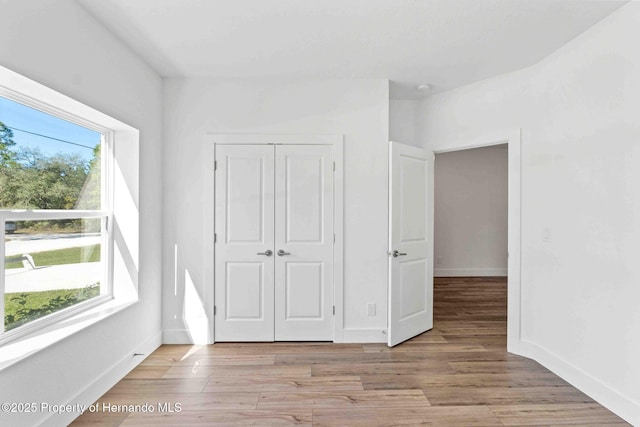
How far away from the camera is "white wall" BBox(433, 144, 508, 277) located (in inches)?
260

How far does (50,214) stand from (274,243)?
1779 mm

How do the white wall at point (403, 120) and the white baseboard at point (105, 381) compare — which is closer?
the white baseboard at point (105, 381)

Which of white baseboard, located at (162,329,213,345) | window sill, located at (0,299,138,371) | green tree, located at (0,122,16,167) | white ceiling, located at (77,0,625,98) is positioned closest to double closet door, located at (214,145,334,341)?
white baseboard, located at (162,329,213,345)

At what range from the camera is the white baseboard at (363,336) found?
10.9 ft

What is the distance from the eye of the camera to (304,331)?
335 centimetres

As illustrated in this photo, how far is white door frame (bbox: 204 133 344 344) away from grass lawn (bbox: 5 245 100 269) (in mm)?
964

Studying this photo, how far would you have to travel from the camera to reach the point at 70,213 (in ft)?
7.75

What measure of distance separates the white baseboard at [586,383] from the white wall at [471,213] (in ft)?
12.0

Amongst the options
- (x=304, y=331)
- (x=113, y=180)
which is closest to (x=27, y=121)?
(x=113, y=180)

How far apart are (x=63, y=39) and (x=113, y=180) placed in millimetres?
1187

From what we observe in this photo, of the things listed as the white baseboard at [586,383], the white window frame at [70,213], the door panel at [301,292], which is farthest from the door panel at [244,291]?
the white baseboard at [586,383]

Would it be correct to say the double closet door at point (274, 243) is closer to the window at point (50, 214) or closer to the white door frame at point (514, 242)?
the window at point (50, 214)

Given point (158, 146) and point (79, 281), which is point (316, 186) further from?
point (79, 281)

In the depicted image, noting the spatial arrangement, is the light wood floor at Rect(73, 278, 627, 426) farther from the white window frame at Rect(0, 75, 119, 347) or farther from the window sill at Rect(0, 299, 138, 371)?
the white window frame at Rect(0, 75, 119, 347)
